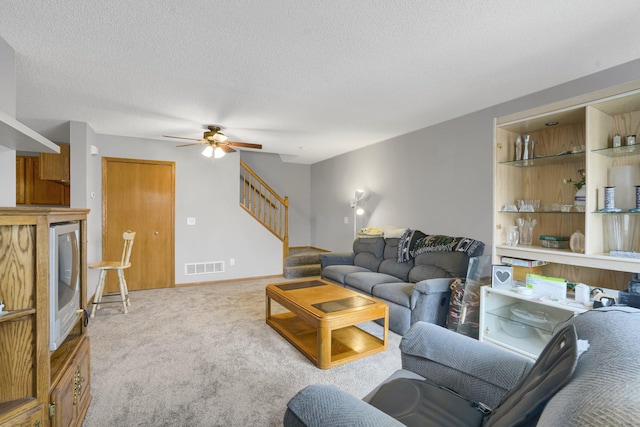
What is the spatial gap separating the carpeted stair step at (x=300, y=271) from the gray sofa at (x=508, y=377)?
4.19 metres

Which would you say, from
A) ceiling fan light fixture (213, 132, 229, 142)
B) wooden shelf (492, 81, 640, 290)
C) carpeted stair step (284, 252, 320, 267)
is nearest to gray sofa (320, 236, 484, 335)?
wooden shelf (492, 81, 640, 290)

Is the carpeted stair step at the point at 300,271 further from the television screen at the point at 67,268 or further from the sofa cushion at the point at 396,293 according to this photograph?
the television screen at the point at 67,268

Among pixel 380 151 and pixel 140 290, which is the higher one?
pixel 380 151

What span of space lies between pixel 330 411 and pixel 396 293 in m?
2.40

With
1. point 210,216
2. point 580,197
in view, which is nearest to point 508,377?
point 580,197

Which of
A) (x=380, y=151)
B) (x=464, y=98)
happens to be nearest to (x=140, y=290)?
(x=380, y=151)

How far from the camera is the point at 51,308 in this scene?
1.39 m

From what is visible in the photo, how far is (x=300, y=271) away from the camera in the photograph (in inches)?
227

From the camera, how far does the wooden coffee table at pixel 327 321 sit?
246 cm

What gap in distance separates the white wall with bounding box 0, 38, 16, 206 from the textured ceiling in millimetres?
105

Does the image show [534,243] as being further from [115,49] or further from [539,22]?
[115,49]

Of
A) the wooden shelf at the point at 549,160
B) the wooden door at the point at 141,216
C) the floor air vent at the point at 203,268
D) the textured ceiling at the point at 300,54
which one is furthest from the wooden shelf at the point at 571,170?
the wooden door at the point at 141,216

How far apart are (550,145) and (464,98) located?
0.93m

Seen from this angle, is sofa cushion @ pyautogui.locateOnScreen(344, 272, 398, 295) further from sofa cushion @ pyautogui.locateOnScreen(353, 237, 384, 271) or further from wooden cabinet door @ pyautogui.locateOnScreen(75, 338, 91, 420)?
wooden cabinet door @ pyautogui.locateOnScreen(75, 338, 91, 420)
